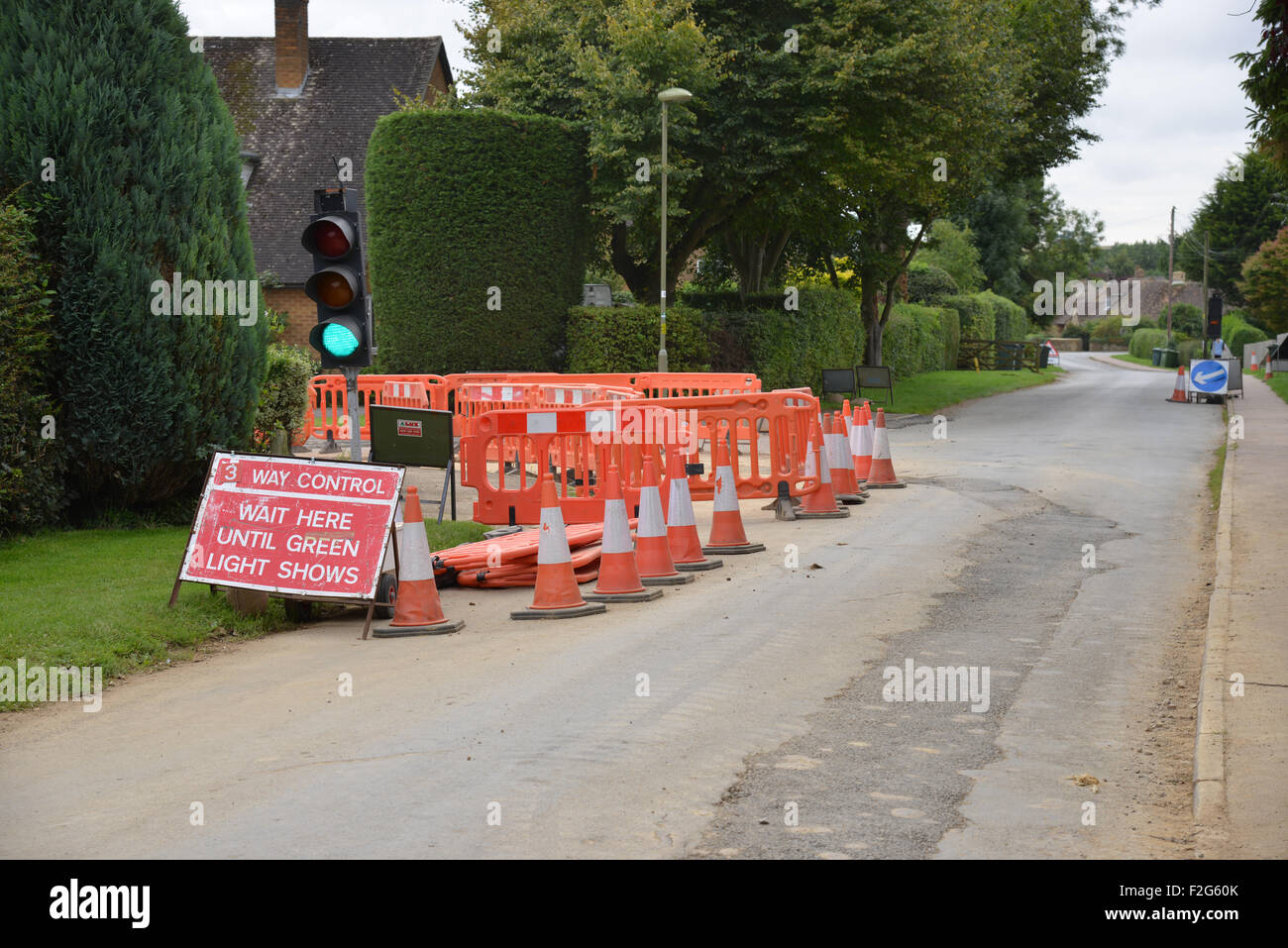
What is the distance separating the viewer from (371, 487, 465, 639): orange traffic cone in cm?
895

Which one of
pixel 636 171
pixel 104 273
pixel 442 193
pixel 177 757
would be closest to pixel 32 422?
pixel 104 273

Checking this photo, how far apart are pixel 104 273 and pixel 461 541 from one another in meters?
3.91

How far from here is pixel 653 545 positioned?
34.8 ft

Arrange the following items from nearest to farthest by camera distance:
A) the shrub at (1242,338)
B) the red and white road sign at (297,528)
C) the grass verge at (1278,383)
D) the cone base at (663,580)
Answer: the red and white road sign at (297,528) < the cone base at (663,580) < the grass verge at (1278,383) < the shrub at (1242,338)

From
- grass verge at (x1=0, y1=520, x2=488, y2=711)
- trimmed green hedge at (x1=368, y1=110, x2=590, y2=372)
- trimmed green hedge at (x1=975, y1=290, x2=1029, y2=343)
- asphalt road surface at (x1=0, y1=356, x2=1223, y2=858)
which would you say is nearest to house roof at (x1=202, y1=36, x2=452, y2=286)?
trimmed green hedge at (x1=368, y1=110, x2=590, y2=372)

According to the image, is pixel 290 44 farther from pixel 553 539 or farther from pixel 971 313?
Answer: pixel 553 539

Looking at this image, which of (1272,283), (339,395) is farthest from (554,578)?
(1272,283)

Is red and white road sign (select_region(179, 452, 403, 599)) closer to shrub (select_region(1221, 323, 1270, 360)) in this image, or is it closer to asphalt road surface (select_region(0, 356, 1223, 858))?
asphalt road surface (select_region(0, 356, 1223, 858))

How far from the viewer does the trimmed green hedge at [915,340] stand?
44.5 metres

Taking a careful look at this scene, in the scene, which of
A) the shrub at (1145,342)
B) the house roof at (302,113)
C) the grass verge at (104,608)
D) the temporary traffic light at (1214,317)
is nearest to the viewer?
the grass verge at (104,608)

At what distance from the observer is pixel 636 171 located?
2853 centimetres

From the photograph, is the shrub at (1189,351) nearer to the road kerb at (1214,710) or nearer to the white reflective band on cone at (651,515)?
the road kerb at (1214,710)

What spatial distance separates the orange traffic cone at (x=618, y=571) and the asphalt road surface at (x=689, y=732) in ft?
0.69
